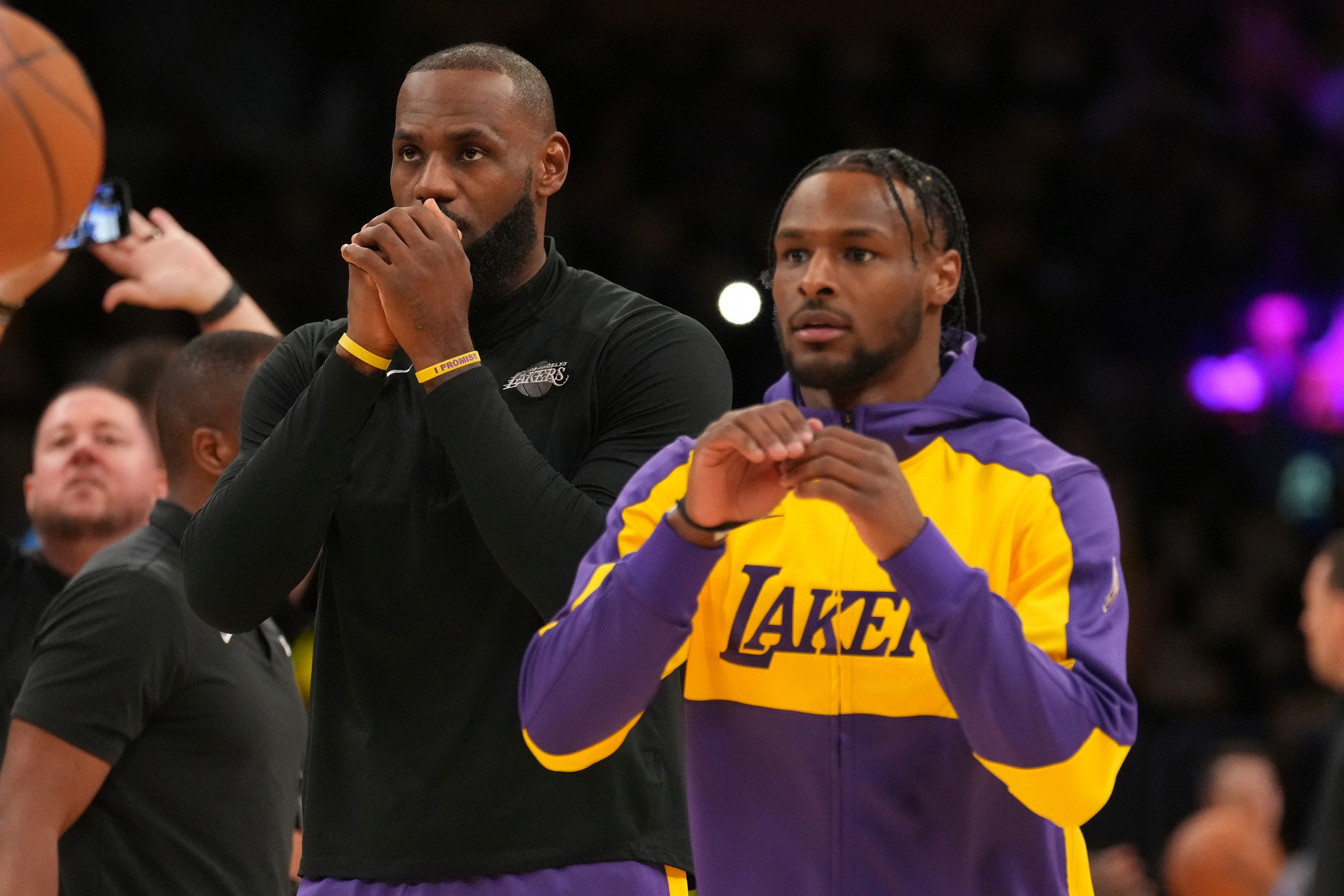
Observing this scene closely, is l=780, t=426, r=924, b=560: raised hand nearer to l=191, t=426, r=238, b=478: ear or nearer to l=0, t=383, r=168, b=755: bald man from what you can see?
l=191, t=426, r=238, b=478: ear

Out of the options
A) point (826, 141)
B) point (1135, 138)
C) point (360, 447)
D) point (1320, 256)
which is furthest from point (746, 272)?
point (360, 447)

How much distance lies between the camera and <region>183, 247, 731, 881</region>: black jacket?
273cm

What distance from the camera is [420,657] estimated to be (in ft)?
9.27

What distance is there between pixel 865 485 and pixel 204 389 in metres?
2.10

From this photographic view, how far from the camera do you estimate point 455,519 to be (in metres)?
2.86

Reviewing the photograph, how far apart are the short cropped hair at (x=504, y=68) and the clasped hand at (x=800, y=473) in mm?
941

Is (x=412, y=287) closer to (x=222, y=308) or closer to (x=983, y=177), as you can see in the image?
(x=222, y=308)

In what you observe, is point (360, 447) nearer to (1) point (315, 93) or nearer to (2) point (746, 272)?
(2) point (746, 272)

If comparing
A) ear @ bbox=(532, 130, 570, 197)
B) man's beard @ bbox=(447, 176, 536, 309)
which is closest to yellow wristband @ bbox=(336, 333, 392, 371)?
man's beard @ bbox=(447, 176, 536, 309)

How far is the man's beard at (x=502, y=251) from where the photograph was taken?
9.81 feet

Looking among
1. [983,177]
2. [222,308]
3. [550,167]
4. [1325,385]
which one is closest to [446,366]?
[550,167]

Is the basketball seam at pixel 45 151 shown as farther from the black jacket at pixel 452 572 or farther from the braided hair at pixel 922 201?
the braided hair at pixel 922 201

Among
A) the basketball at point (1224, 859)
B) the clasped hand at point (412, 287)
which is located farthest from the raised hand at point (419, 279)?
the basketball at point (1224, 859)

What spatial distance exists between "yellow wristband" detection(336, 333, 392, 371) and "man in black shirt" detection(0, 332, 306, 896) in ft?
3.13
